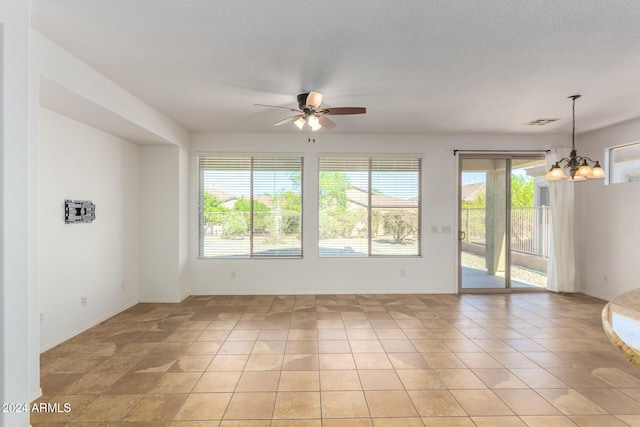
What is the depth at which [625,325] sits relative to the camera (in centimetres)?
128

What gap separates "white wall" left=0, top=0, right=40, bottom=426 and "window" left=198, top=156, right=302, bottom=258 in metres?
3.58

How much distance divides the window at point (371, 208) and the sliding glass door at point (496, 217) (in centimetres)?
91

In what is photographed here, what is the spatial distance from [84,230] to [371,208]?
426 cm

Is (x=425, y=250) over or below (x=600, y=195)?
below

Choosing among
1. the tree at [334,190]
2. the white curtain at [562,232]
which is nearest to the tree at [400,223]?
the tree at [334,190]

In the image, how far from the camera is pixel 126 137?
4.55 m

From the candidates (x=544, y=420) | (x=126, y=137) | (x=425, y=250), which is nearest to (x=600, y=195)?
(x=425, y=250)

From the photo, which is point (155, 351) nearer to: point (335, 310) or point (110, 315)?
point (110, 315)

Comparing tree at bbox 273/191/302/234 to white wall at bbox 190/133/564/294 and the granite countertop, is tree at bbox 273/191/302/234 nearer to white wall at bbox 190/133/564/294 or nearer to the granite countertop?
white wall at bbox 190/133/564/294

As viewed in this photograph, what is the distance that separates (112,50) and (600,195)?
23.1 feet

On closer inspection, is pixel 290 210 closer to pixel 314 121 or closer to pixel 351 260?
pixel 351 260

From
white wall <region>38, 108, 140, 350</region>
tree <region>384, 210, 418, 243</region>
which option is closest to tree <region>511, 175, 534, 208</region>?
tree <region>384, 210, 418, 243</region>

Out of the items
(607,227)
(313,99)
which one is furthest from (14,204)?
(607,227)

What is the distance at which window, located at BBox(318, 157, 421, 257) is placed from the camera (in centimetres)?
571
